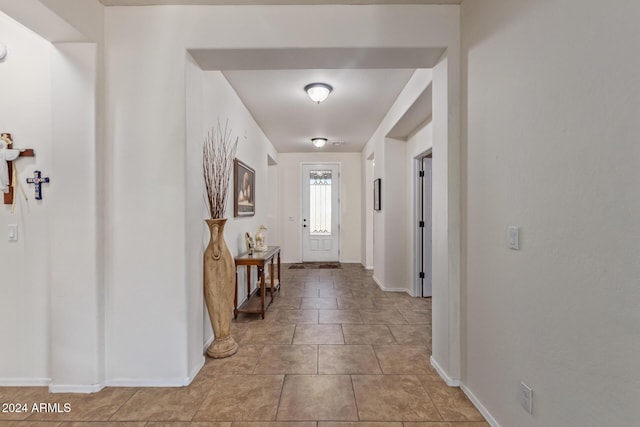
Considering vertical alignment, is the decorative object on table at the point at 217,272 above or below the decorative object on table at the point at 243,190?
below

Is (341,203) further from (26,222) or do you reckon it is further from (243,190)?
(26,222)

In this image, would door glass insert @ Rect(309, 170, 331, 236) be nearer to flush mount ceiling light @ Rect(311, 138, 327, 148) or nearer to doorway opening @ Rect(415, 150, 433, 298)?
flush mount ceiling light @ Rect(311, 138, 327, 148)

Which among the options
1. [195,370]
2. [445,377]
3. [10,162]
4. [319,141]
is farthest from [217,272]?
[319,141]

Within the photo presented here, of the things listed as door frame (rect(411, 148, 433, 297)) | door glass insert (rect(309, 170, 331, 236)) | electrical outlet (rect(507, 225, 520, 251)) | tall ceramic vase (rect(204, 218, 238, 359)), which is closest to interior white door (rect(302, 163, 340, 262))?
door glass insert (rect(309, 170, 331, 236))

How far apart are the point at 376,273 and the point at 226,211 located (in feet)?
9.94

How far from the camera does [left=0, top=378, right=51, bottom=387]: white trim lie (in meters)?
2.17

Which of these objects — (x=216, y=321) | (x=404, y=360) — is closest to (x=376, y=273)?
(x=404, y=360)

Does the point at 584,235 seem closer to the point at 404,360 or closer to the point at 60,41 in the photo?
the point at 404,360

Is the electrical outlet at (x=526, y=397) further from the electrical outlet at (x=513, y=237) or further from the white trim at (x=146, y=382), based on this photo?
the white trim at (x=146, y=382)

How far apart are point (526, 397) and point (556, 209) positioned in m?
0.92

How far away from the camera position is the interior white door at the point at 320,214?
721 cm

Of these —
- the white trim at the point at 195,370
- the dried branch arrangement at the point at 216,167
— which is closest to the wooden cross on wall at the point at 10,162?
the dried branch arrangement at the point at 216,167

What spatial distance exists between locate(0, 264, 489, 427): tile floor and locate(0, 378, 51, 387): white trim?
0.12 ft

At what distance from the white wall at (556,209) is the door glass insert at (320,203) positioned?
5.31 metres
